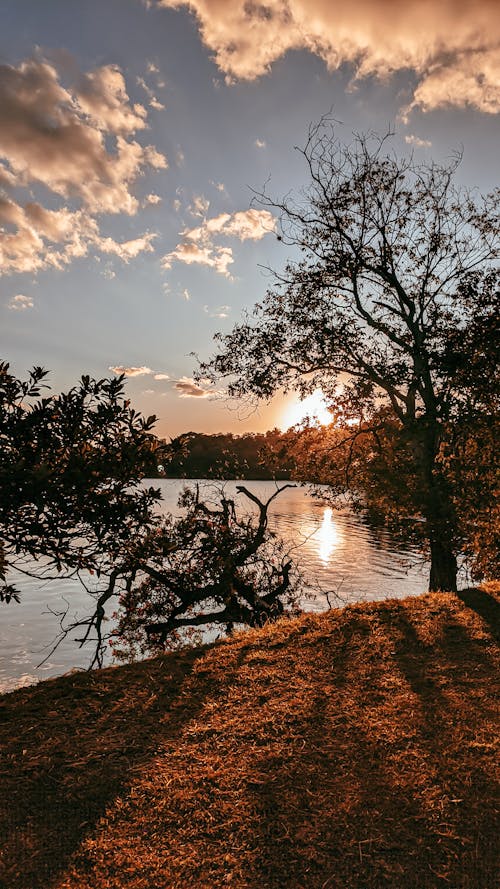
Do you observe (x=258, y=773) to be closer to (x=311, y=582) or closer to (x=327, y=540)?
(x=311, y=582)

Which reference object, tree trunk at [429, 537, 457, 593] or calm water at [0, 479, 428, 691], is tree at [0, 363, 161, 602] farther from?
tree trunk at [429, 537, 457, 593]

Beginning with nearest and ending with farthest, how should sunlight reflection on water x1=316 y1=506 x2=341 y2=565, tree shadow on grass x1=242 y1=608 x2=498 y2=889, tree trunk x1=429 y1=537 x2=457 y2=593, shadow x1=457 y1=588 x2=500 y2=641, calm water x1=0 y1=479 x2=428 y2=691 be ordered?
1. tree shadow on grass x1=242 y1=608 x2=498 y2=889
2. shadow x1=457 y1=588 x2=500 y2=641
3. tree trunk x1=429 y1=537 x2=457 y2=593
4. calm water x1=0 y1=479 x2=428 y2=691
5. sunlight reflection on water x1=316 y1=506 x2=341 y2=565

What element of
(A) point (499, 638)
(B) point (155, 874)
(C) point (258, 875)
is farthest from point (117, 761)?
(A) point (499, 638)

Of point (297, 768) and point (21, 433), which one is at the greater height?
point (21, 433)

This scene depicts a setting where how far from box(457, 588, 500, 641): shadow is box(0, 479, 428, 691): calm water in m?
4.93

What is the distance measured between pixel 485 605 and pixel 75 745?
854cm

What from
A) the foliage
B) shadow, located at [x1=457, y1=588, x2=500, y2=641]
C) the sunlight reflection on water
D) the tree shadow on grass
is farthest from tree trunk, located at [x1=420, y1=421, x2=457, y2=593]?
the sunlight reflection on water

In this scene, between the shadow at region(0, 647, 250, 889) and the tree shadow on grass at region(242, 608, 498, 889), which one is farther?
the shadow at region(0, 647, 250, 889)

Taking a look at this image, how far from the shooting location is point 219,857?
384 cm

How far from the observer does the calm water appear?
24.8m

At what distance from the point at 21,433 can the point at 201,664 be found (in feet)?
15.2

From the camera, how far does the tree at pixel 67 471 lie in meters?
5.08

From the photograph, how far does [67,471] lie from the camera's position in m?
5.26

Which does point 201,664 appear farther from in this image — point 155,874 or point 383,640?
point 155,874
